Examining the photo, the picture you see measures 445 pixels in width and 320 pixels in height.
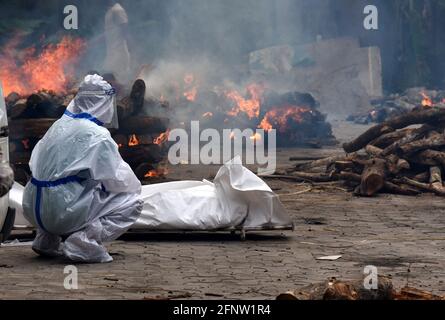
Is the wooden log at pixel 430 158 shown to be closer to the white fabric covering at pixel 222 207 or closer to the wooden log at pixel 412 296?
the white fabric covering at pixel 222 207

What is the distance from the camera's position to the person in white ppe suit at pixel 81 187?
8.36 metres

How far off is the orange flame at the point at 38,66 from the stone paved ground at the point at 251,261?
7.46 meters

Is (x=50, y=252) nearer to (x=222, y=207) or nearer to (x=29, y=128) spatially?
(x=222, y=207)

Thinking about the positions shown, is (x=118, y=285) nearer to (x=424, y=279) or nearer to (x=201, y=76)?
(x=424, y=279)

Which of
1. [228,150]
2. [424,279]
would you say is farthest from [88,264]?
[228,150]

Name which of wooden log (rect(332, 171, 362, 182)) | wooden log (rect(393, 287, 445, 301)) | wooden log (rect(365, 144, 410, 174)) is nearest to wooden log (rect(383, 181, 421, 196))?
wooden log (rect(365, 144, 410, 174))

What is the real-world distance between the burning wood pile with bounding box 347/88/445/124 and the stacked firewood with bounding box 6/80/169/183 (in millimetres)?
13022

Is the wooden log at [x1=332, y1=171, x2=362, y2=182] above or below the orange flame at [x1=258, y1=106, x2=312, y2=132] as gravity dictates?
below

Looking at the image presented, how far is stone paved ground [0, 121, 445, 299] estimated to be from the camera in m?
7.12

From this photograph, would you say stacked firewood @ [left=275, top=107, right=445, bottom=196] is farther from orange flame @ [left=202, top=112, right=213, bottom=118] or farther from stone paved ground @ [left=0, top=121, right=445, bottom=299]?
orange flame @ [left=202, top=112, right=213, bottom=118]

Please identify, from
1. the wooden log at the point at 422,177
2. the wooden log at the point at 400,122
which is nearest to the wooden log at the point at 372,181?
the wooden log at the point at 422,177

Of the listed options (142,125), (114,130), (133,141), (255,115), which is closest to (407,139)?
(142,125)

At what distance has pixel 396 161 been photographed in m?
13.9
